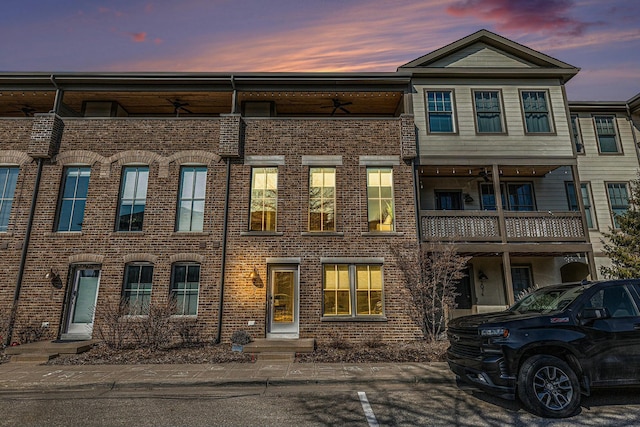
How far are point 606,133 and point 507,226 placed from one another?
780 cm

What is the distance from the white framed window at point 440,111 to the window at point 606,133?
24.7 ft

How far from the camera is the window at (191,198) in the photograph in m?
10.9

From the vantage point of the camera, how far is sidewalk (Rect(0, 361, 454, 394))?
21.1 feet

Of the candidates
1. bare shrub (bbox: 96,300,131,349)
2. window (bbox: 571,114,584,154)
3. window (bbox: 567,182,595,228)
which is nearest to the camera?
bare shrub (bbox: 96,300,131,349)

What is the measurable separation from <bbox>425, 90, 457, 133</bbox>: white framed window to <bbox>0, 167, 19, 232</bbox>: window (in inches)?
574

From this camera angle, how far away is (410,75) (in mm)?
11992

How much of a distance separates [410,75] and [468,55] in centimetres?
281

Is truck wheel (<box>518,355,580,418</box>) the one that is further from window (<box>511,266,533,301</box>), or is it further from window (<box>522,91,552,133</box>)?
window (<box>522,91,552,133</box>)

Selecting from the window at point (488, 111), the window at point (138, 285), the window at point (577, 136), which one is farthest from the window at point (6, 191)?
the window at point (577, 136)

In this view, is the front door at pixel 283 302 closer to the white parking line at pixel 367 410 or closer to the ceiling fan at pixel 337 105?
the white parking line at pixel 367 410

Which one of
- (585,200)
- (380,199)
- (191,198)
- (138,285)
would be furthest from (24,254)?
(585,200)

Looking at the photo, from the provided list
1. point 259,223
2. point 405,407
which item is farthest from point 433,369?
point 259,223

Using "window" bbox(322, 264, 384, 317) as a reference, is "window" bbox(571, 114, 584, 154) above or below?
above

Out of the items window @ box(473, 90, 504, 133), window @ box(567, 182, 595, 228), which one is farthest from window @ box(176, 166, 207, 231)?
window @ box(567, 182, 595, 228)
